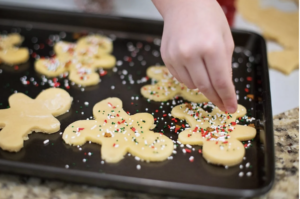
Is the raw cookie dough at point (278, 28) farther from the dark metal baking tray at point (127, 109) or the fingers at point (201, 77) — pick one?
the fingers at point (201, 77)

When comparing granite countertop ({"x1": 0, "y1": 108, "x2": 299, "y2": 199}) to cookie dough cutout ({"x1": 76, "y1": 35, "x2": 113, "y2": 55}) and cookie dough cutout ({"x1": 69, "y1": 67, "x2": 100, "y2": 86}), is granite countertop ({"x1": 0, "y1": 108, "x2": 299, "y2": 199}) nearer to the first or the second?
cookie dough cutout ({"x1": 69, "y1": 67, "x2": 100, "y2": 86})

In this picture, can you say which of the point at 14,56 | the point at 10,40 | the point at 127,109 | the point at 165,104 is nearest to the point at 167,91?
the point at 165,104

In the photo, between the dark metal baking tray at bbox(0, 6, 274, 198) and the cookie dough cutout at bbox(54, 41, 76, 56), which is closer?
the dark metal baking tray at bbox(0, 6, 274, 198)

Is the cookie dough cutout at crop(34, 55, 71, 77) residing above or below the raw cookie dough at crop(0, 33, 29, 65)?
below

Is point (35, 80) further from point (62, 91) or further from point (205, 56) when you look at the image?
point (205, 56)

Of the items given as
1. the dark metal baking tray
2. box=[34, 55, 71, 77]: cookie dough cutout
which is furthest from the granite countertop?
box=[34, 55, 71, 77]: cookie dough cutout

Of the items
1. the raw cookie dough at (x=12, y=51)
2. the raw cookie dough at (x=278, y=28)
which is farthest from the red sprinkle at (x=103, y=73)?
the raw cookie dough at (x=278, y=28)

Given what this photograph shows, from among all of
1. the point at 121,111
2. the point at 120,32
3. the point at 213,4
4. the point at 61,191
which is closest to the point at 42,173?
the point at 61,191

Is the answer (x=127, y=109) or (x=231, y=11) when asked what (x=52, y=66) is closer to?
(x=127, y=109)
